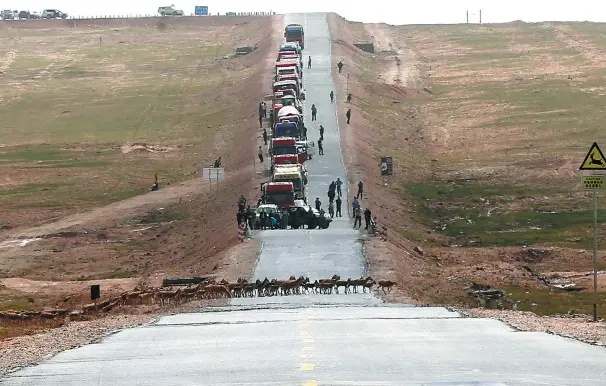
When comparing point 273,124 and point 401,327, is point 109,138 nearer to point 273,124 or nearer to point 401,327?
point 273,124

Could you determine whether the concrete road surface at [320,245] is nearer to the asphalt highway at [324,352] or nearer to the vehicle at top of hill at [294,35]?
the asphalt highway at [324,352]

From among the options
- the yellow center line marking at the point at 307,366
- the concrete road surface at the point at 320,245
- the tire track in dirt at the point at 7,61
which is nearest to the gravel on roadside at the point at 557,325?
the concrete road surface at the point at 320,245

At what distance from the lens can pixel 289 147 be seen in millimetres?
81562

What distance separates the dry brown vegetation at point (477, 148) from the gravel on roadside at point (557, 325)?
8.08 metres

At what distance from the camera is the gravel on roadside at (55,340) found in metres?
27.3

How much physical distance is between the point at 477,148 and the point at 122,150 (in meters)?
25.8

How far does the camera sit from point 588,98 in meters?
122

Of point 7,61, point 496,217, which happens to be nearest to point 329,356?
point 496,217

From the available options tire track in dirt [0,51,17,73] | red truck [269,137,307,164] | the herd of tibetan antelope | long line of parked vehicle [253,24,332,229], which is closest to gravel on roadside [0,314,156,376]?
the herd of tibetan antelope

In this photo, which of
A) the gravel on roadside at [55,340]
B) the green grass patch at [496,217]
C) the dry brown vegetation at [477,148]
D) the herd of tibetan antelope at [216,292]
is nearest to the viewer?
the gravel on roadside at [55,340]

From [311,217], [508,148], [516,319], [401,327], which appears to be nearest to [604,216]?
[311,217]

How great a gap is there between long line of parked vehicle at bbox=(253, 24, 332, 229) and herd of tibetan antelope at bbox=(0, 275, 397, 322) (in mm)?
17954

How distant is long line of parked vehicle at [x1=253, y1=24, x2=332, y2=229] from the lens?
6532 cm

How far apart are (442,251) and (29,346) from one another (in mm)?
35772
